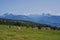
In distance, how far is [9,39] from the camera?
34.5 metres

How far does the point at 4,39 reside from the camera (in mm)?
34344

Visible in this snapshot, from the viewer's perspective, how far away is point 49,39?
3566cm

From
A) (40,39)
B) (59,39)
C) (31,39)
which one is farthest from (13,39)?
(59,39)

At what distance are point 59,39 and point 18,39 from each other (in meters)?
10.00

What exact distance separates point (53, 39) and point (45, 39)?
81.0 inches

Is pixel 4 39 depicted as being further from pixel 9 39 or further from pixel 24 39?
pixel 24 39

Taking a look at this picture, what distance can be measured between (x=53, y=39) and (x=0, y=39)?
12644mm

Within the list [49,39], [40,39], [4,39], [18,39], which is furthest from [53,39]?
[4,39]

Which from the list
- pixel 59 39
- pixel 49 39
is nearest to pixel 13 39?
pixel 49 39

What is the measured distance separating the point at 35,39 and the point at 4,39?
24.0ft

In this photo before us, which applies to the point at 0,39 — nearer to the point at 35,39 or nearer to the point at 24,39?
the point at 24,39

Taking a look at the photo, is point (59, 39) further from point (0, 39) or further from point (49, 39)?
point (0, 39)

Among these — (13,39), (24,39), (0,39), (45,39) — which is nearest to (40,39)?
(45,39)

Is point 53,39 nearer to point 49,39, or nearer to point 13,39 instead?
point 49,39
